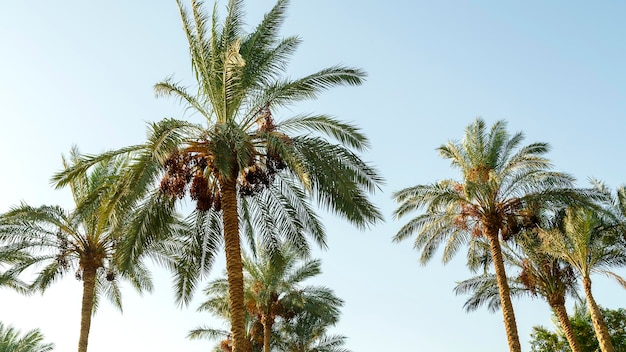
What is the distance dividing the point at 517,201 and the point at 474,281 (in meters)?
6.58

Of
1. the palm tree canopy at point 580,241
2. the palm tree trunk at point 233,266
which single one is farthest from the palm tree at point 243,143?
the palm tree canopy at point 580,241

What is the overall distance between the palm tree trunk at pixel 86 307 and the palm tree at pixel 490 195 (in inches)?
436

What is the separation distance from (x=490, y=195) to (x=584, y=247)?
13.3ft

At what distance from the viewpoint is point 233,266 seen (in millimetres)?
13477

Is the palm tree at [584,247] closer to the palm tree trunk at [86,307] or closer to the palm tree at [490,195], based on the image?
the palm tree at [490,195]

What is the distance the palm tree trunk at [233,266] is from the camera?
1273 cm

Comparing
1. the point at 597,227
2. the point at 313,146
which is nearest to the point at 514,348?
the point at 597,227

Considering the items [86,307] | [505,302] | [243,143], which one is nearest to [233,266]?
[243,143]

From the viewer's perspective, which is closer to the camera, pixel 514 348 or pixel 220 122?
pixel 220 122

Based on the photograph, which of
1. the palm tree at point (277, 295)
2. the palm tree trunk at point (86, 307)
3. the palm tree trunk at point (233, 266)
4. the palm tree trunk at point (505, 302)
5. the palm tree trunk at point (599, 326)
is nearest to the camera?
the palm tree trunk at point (233, 266)

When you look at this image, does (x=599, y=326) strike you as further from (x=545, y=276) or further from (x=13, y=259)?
(x=13, y=259)

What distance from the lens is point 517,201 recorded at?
2138 centimetres

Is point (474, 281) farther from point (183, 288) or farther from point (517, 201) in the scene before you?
point (183, 288)

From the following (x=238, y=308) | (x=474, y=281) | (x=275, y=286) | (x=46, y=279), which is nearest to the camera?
(x=238, y=308)
